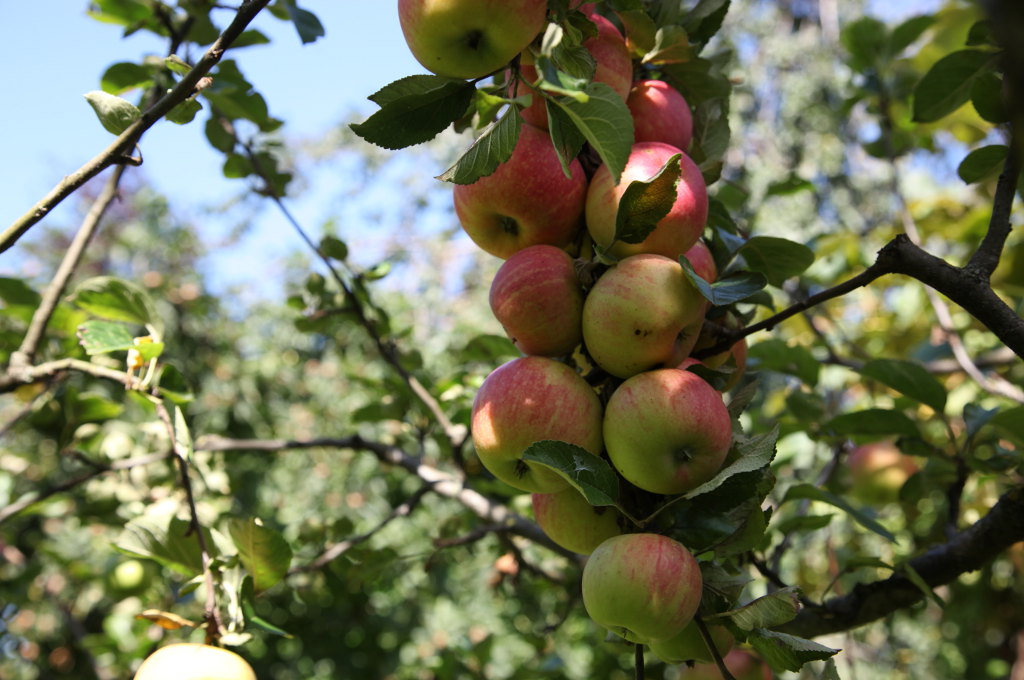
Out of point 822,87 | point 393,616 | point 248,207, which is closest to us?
point 393,616

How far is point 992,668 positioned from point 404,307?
87.5 inches

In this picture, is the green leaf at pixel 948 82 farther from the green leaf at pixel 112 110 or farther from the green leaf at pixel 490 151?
the green leaf at pixel 112 110

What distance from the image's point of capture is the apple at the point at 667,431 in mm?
572

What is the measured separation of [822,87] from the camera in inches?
190

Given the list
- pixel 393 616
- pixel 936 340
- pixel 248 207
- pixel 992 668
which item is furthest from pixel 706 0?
pixel 248 207

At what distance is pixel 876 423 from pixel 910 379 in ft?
0.24

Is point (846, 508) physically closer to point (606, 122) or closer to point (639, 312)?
point (639, 312)

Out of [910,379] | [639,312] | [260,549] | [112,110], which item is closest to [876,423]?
[910,379]

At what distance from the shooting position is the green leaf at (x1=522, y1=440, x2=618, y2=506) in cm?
54

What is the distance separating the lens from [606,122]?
20.7 inches

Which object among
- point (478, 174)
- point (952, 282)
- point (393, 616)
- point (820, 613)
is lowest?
point (393, 616)

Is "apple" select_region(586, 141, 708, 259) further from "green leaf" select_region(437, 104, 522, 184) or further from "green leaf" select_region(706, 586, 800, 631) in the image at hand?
"green leaf" select_region(706, 586, 800, 631)

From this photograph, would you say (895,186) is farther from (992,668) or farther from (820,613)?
(992,668)

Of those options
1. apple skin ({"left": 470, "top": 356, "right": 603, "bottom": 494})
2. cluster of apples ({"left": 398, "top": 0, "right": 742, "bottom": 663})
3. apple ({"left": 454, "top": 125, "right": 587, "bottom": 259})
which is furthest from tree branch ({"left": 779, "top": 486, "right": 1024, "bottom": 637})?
apple ({"left": 454, "top": 125, "right": 587, "bottom": 259})
